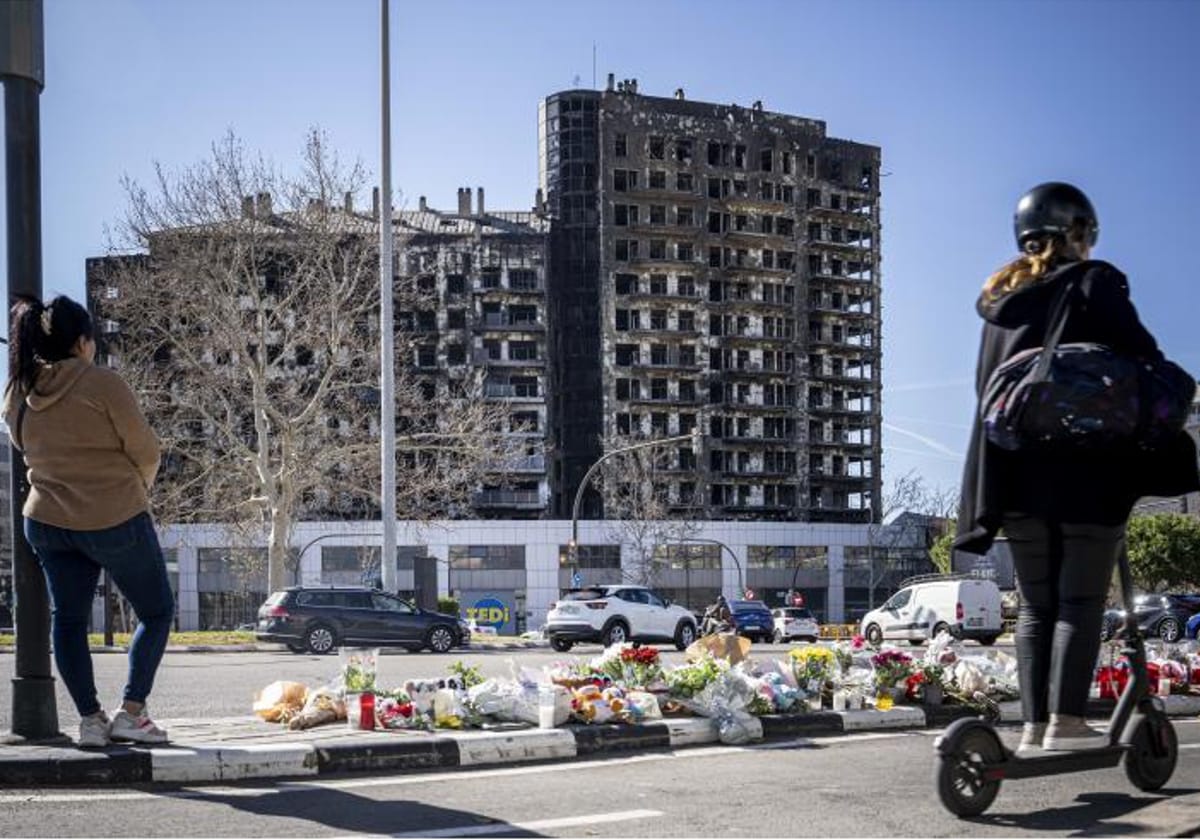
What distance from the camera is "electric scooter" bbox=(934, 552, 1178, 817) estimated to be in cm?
436

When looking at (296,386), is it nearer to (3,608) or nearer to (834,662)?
(834,662)

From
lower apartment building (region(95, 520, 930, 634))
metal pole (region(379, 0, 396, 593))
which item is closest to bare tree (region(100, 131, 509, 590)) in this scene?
metal pole (region(379, 0, 396, 593))

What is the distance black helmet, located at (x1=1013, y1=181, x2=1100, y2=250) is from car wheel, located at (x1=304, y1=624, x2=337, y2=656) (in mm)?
29000

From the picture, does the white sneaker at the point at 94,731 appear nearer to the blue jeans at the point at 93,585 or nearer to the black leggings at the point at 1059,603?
the blue jeans at the point at 93,585

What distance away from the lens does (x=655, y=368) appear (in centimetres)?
10038

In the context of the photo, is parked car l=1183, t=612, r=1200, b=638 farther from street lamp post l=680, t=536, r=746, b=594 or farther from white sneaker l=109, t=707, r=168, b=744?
street lamp post l=680, t=536, r=746, b=594

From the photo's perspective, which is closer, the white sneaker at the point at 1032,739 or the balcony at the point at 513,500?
the white sneaker at the point at 1032,739

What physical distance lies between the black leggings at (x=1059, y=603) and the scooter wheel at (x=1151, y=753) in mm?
533

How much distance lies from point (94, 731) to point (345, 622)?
1049 inches

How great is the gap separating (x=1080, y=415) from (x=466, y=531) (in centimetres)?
8444

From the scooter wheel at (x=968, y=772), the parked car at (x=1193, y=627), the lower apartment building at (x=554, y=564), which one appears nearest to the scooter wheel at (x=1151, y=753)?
the scooter wheel at (x=968, y=772)

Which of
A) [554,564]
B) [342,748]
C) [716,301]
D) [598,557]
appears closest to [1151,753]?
[342,748]

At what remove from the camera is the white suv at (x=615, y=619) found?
3247 centimetres

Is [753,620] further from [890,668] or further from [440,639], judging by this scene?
[890,668]
